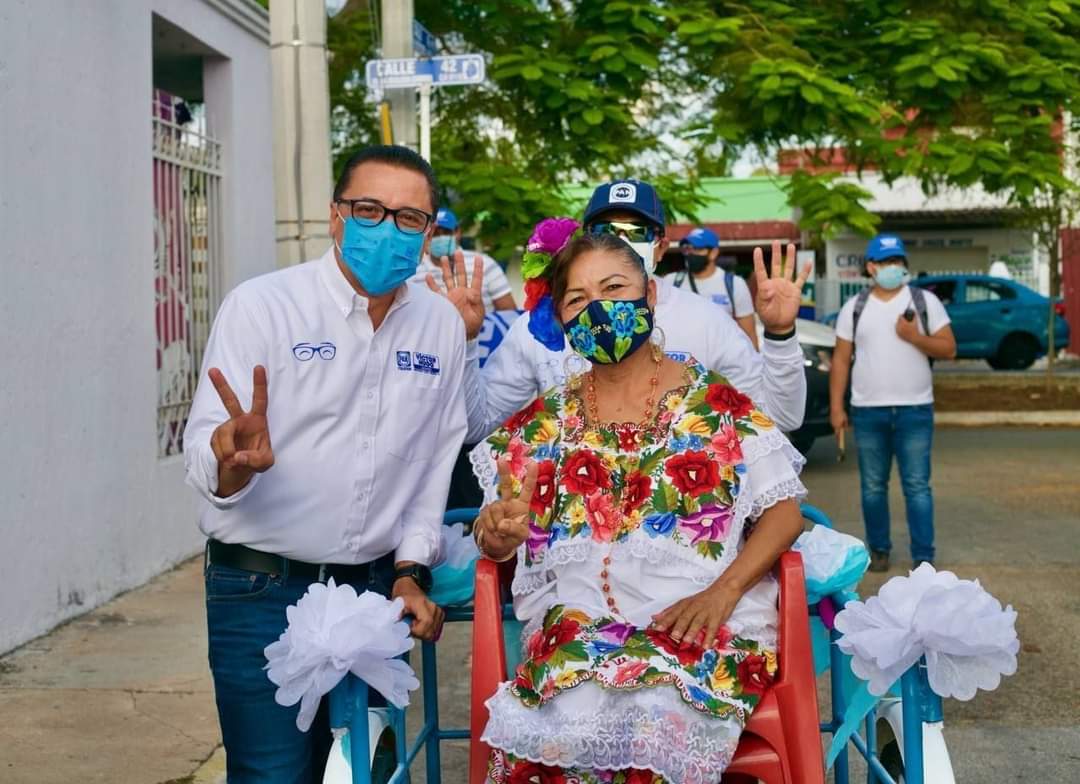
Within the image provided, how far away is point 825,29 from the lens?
13969mm

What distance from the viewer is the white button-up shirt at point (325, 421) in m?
3.34

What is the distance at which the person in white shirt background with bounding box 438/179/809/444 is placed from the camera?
4.22m

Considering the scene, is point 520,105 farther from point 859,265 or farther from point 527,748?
point 859,265

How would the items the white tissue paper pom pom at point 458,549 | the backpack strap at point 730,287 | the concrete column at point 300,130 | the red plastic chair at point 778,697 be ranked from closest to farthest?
the red plastic chair at point 778,697
the white tissue paper pom pom at point 458,549
the concrete column at point 300,130
the backpack strap at point 730,287

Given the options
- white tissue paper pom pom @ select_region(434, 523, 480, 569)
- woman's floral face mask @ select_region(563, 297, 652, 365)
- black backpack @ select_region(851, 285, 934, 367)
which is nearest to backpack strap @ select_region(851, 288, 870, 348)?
black backpack @ select_region(851, 285, 934, 367)

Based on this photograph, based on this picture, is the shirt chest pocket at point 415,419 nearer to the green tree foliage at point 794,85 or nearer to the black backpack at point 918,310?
the black backpack at point 918,310

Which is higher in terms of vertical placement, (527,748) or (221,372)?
(221,372)

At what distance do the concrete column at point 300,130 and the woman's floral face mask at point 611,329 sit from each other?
117 inches

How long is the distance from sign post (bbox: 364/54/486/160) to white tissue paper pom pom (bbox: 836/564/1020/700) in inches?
240

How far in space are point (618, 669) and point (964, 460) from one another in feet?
38.1

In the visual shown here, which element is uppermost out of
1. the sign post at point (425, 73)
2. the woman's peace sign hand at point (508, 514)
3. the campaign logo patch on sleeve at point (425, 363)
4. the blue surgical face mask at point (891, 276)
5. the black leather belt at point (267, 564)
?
the sign post at point (425, 73)

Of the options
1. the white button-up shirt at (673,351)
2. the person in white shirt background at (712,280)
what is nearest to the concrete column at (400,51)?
the person in white shirt background at (712,280)

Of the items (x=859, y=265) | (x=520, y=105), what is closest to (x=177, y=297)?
(x=520, y=105)

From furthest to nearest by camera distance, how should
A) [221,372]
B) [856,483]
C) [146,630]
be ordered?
1. [856,483]
2. [146,630]
3. [221,372]
